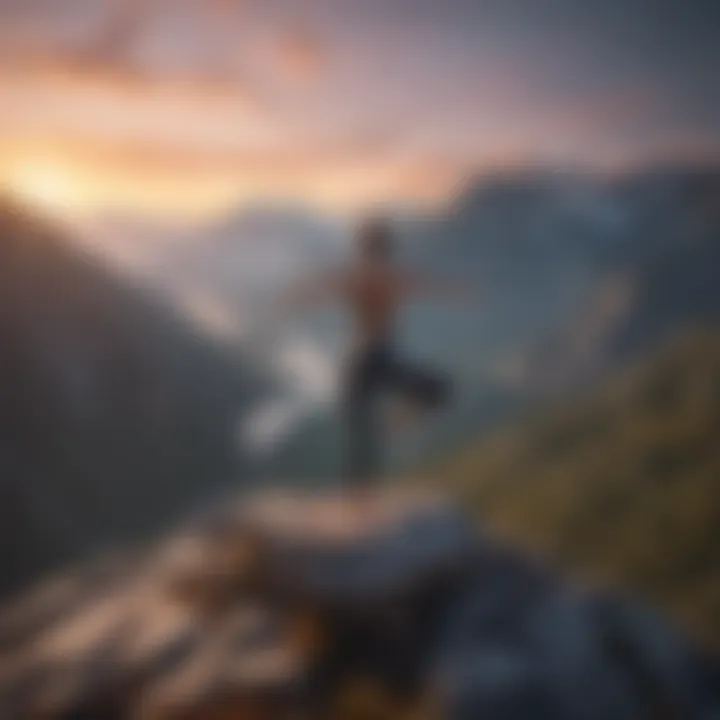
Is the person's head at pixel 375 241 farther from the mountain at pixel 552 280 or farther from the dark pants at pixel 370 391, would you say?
the dark pants at pixel 370 391

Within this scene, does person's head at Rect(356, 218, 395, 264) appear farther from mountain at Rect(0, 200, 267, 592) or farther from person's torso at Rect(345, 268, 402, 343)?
mountain at Rect(0, 200, 267, 592)

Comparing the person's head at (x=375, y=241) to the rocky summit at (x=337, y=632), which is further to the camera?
the person's head at (x=375, y=241)

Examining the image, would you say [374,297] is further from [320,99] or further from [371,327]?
[320,99]

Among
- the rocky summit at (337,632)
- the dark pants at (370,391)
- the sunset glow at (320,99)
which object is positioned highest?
the sunset glow at (320,99)

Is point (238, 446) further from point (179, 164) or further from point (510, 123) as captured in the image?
point (510, 123)

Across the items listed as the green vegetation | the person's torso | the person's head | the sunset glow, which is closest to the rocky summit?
the green vegetation

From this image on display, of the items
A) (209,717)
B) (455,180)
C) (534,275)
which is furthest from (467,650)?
(455,180)

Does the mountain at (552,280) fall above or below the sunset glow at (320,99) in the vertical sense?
below

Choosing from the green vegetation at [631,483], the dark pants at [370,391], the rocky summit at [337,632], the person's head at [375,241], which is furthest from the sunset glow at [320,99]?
the rocky summit at [337,632]
